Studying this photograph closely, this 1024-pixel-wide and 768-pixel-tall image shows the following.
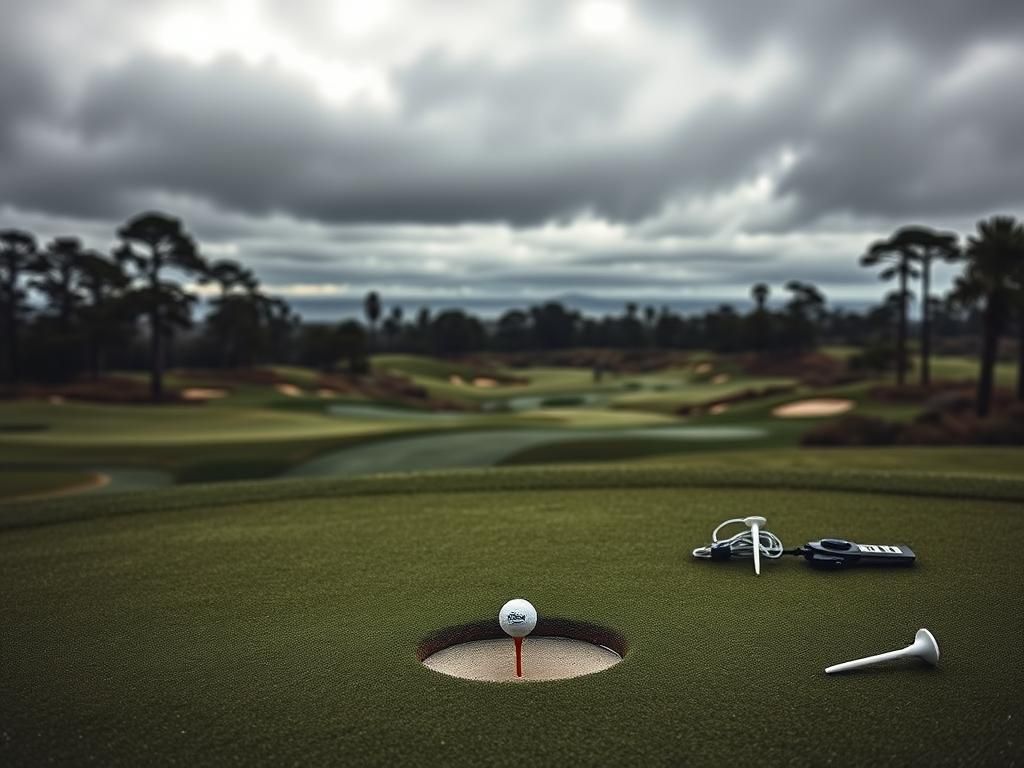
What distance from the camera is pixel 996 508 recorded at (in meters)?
10.5

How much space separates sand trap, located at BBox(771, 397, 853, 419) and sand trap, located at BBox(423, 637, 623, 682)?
1373 inches

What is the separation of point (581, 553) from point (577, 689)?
3.30 meters

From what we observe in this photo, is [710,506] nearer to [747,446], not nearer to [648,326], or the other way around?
[747,446]

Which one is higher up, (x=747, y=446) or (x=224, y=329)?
(x=224, y=329)

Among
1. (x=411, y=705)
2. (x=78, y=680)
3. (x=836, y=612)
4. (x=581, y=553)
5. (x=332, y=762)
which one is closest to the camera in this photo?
(x=332, y=762)

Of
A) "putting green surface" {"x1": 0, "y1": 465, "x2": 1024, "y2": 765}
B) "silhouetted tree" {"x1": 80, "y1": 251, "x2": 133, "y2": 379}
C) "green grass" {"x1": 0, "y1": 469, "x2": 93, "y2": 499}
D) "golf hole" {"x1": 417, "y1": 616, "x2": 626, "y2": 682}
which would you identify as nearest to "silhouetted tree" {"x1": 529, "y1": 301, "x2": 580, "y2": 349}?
"silhouetted tree" {"x1": 80, "y1": 251, "x2": 133, "y2": 379}

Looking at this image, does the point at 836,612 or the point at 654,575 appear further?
the point at 654,575

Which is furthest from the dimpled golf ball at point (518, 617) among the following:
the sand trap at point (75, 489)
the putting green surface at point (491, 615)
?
the sand trap at point (75, 489)

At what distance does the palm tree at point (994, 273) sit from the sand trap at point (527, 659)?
33087mm

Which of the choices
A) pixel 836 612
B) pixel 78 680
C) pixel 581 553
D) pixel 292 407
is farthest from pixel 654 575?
pixel 292 407

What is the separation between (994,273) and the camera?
3462 cm

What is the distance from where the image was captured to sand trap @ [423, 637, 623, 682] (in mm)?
5992

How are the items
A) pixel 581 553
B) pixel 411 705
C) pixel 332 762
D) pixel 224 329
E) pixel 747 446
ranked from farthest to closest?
pixel 224 329 → pixel 747 446 → pixel 581 553 → pixel 411 705 → pixel 332 762

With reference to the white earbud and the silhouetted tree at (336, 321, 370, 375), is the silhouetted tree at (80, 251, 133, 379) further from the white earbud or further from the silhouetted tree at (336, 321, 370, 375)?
the white earbud
